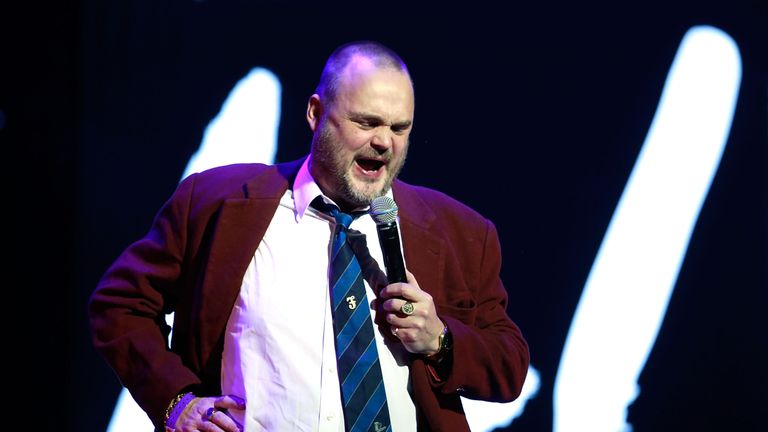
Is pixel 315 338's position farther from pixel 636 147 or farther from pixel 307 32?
pixel 636 147

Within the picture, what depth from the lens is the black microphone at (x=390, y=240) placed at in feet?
5.37

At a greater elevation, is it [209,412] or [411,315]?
[411,315]

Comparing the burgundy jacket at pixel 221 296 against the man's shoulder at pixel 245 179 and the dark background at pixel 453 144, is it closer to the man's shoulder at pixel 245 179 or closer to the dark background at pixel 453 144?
the man's shoulder at pixel 245 179

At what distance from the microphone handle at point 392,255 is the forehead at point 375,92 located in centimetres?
26

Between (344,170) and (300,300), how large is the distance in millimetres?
276

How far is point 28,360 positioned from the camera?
7.78 feet

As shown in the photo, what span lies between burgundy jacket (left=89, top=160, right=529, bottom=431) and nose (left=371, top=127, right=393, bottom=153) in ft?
0.58

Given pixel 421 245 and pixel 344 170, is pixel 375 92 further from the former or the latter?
pixel 421 245

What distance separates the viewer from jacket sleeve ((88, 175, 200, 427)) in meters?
1.73

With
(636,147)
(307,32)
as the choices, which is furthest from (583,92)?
(307,32)

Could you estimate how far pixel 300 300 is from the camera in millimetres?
1766

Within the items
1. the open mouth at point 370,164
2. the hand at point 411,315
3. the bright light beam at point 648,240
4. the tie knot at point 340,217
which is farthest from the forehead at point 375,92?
the bright light beam at point 648,240

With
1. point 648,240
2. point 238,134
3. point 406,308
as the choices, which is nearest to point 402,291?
point 406,308

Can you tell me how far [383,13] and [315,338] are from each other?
1148mm
